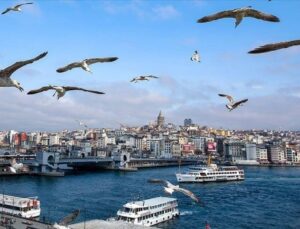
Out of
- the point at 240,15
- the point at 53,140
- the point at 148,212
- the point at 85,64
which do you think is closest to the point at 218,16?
the point at 240,15

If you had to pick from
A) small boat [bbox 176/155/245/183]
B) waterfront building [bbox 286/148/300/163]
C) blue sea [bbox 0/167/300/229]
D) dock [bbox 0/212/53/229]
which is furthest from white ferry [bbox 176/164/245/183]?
waterfront building [bbox 286/148/300/163]

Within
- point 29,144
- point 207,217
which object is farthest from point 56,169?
point 29,144

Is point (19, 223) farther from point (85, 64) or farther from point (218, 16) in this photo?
point (218, 16)

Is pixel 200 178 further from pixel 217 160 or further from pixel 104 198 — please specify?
pixel 217 160

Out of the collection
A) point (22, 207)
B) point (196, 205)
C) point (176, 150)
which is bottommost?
point (196, 205)

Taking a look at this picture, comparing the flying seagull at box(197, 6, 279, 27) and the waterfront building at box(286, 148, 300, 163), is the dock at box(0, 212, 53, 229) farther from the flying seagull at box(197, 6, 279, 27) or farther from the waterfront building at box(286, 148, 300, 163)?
the waterfront building at box(286, 148, 300, 163)

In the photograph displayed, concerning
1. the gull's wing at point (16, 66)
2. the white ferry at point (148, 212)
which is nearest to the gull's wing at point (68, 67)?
the gull's wing at point (16, 66)

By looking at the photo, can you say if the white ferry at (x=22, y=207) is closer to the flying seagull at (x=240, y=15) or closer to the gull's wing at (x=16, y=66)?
the gull's wing at (x=16, y=66)

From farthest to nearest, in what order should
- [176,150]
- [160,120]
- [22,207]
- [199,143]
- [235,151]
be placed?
[160,120], [199,143], [176,150], [235,151], [22,207]
